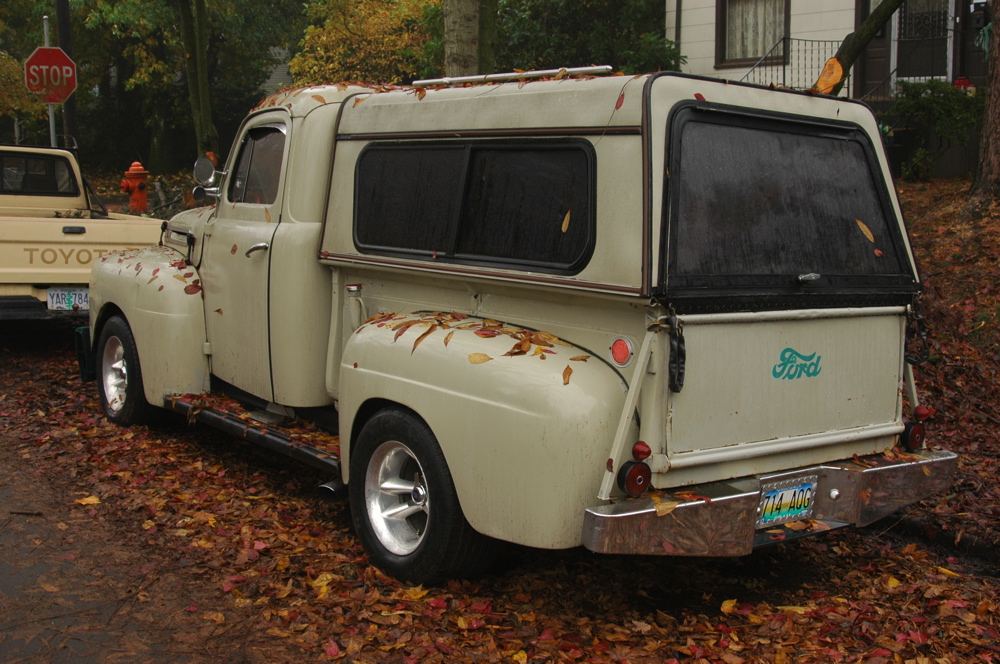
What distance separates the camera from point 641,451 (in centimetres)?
392

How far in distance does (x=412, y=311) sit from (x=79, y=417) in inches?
150

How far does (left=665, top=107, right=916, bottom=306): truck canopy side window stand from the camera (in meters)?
4.10

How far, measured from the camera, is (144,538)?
17.4 ft

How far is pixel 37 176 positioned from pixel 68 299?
2.34 metres

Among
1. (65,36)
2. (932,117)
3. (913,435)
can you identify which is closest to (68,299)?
(913,435)

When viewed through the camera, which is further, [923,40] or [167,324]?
[923,40]

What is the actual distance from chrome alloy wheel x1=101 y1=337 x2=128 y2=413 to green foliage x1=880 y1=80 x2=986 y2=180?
11.2 metres

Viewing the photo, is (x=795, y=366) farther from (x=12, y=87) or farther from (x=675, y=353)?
(x=12, y=87)

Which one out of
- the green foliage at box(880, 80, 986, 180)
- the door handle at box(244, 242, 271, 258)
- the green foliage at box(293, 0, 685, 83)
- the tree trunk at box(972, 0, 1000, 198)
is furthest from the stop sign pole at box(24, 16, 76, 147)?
the green foliage at box(880, 80, 986, 180)

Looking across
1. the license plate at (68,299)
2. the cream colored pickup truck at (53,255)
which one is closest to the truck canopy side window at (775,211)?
the cream colored pickup truck at (53,255)

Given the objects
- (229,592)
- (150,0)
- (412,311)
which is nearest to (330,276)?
(412,311)

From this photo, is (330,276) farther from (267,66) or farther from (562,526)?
(267,66)

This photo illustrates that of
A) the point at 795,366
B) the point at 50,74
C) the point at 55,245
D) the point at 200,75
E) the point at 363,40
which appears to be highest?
the point at 363,40

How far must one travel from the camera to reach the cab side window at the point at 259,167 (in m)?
5.98
